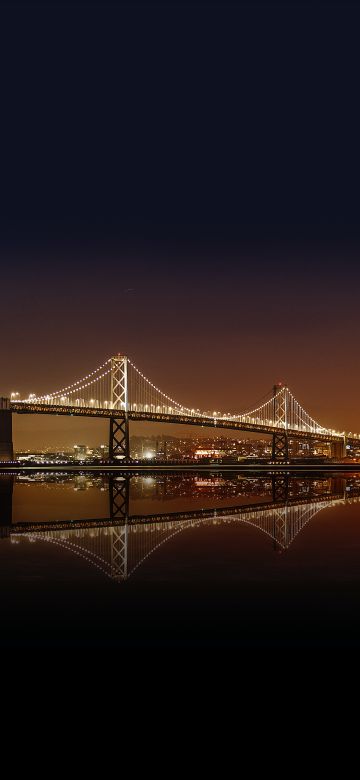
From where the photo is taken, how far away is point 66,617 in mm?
7305

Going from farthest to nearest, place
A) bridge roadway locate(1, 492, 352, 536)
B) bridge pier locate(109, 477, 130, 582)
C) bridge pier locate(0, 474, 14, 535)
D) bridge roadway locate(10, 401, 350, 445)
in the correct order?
bridge roadway locate(10, 401, 350, 445) < bridge pier locate(0, 474, 14, 535) < bridge roadway locate(1, 492, 352, 536) < bridge pier locate(109, 477, 130, 582)

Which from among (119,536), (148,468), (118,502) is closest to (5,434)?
(148,468)

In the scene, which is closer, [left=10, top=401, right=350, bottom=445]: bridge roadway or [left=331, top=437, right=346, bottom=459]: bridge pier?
[left=10, top=401, right=350, bottom=445]: bridge roadway

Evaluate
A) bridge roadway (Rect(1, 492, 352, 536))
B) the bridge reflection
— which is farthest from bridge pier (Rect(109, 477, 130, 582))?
bridge roadway (Rect(1, 492, 352, 536))

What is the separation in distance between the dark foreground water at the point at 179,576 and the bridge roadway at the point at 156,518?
41 millimetres

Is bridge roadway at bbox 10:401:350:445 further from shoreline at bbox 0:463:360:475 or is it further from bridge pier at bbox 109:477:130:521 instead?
bridge pier at bbox 109:477:130:521

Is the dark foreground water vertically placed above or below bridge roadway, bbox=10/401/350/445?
below

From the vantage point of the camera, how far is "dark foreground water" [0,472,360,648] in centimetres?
675

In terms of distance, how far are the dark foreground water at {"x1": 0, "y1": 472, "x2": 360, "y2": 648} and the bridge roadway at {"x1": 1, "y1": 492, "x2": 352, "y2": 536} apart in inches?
1.6

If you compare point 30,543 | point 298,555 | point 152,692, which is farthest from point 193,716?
point 30,543

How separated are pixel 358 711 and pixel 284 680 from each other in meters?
0.68

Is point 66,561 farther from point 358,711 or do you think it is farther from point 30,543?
point 358,711

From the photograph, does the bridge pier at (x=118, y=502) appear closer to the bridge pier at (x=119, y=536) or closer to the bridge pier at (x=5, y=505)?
the bridge pier at (x=119, y=536)

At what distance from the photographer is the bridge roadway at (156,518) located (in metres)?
15.7
